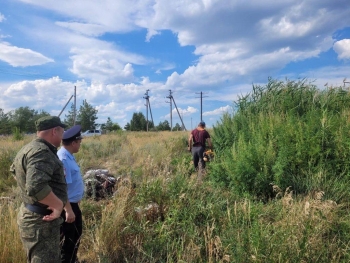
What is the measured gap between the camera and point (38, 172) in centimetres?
260

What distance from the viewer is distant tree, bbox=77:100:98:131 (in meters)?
55.1

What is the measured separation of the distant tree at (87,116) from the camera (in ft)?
181

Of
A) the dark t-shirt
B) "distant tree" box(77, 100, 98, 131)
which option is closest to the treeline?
"distant tree" box(77, 100, 98, 131)

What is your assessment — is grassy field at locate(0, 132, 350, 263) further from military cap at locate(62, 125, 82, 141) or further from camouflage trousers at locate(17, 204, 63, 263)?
military cap at locate(62, 125, 82, 141)

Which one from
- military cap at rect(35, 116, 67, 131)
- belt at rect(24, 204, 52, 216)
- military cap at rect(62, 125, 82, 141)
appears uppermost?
military cap at rect(35, 116, 67, 131)

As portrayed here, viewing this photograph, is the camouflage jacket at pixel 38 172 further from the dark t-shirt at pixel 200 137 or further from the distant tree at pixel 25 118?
the distant tree at pixel 25 118

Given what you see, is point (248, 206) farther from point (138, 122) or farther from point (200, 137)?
point (138, 122)

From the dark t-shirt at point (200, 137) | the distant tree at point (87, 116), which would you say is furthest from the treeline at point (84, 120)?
the dark t-shirt at point (200, 137)

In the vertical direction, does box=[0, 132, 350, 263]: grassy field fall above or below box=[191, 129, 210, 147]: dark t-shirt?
below

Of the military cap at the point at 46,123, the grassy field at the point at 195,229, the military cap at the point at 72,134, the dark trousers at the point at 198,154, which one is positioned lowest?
the grassy field at the point at 195,229

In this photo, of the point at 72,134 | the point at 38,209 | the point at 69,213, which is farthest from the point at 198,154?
the point at 38,209

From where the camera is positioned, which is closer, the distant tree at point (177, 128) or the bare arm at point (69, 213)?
the bare arm at point (69, 213)

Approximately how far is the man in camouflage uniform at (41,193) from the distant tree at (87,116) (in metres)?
53.9

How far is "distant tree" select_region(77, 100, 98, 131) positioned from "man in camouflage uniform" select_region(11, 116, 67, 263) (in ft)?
177
